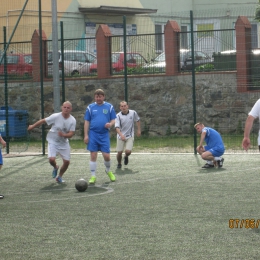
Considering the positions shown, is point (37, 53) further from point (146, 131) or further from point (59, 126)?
point (59, 126)

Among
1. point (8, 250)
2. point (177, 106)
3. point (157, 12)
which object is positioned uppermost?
point (157, 12)

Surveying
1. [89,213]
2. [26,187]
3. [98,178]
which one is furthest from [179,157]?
[89,213]

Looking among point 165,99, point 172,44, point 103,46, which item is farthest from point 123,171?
point 103,46

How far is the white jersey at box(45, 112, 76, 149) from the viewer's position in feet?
46.0

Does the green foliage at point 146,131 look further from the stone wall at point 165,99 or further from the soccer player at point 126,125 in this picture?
the soccer player at point 126,125

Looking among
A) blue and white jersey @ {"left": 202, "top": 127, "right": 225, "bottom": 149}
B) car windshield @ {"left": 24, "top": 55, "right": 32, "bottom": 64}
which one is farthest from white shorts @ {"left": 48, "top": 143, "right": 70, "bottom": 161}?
car windshield @ {"left": 24, "top": 55, "right": 32, "bottom": 64}

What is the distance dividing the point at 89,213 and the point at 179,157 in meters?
8.86

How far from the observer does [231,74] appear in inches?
883

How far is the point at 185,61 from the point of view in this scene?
888 inches

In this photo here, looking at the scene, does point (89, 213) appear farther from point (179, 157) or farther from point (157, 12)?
point (157, 12)

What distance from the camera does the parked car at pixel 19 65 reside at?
74.9 ft

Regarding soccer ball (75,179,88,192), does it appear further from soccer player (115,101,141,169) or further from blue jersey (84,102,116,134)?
soccer player (115,101,141,169)
